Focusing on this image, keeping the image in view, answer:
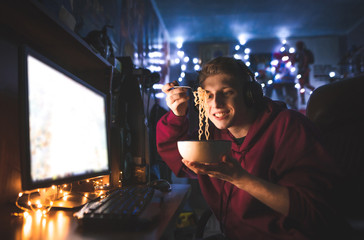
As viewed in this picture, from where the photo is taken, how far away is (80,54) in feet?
3.15

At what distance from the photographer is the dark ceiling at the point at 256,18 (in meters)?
3.74

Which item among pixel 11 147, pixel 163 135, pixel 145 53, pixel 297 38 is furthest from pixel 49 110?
pixel 297 38

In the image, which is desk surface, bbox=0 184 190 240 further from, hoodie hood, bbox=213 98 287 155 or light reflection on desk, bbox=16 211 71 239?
hoodie hood, bbox=213 98 287 155

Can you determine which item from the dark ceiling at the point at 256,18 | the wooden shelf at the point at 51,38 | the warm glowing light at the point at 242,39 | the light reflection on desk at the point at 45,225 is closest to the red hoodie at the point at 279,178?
the wooden shelf at the point at 51,38

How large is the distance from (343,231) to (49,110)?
100 cm

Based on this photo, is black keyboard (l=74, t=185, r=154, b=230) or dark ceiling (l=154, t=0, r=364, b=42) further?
dark ceiling (l=154, t=0, r=364, b=42)

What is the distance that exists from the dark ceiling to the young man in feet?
10.2

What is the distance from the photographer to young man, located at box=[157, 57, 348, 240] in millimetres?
704

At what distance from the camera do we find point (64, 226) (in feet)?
1.86

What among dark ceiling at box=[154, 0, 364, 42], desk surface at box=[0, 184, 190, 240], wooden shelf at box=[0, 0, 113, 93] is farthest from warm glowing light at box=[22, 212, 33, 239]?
dark ceiling at box=[154, 0, 364, 42]

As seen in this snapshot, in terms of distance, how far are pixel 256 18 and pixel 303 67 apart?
4.51 feet

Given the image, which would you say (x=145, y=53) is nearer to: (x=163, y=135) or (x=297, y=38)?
(x=163, y=135)

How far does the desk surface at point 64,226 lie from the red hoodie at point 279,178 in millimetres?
326

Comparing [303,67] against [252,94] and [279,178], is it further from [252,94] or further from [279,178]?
[279,178]
